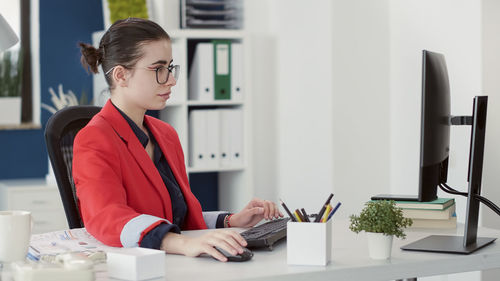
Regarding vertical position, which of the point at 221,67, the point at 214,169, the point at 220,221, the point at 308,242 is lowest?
the point at 214,169

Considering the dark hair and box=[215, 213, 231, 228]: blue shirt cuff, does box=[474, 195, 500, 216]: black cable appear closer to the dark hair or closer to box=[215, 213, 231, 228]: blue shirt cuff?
box=[215, 213, 231, 228]: blue shirt cuff

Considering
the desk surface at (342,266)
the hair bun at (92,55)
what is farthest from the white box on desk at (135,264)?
the hair bun at (92,55)

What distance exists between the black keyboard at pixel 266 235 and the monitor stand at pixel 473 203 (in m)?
0.29

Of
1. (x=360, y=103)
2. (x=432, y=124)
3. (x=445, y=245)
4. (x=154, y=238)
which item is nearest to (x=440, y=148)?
(x=432, y=124)

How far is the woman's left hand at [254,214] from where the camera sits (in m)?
1.91

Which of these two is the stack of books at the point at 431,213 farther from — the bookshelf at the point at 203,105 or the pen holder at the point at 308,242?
the bookshelf at the point at 203,105

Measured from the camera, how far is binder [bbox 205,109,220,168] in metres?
3.75

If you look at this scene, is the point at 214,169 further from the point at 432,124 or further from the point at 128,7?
the point at 432,124

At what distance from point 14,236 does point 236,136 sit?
2.48 m

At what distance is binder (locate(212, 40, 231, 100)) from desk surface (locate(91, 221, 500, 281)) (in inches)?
86.8

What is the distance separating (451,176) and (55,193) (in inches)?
79.2

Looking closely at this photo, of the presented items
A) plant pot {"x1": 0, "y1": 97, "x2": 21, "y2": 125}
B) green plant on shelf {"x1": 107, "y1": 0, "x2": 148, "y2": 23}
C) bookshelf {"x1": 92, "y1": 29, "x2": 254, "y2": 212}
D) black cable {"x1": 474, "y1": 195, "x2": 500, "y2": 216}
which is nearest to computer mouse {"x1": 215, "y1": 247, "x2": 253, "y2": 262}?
black cable {"x1": 474, "y1": 195, "x2": 500, "y2": 216}

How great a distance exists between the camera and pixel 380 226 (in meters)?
1.43

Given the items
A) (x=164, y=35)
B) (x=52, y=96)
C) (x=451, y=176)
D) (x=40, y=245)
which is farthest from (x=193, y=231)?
(x=52, y=96)
